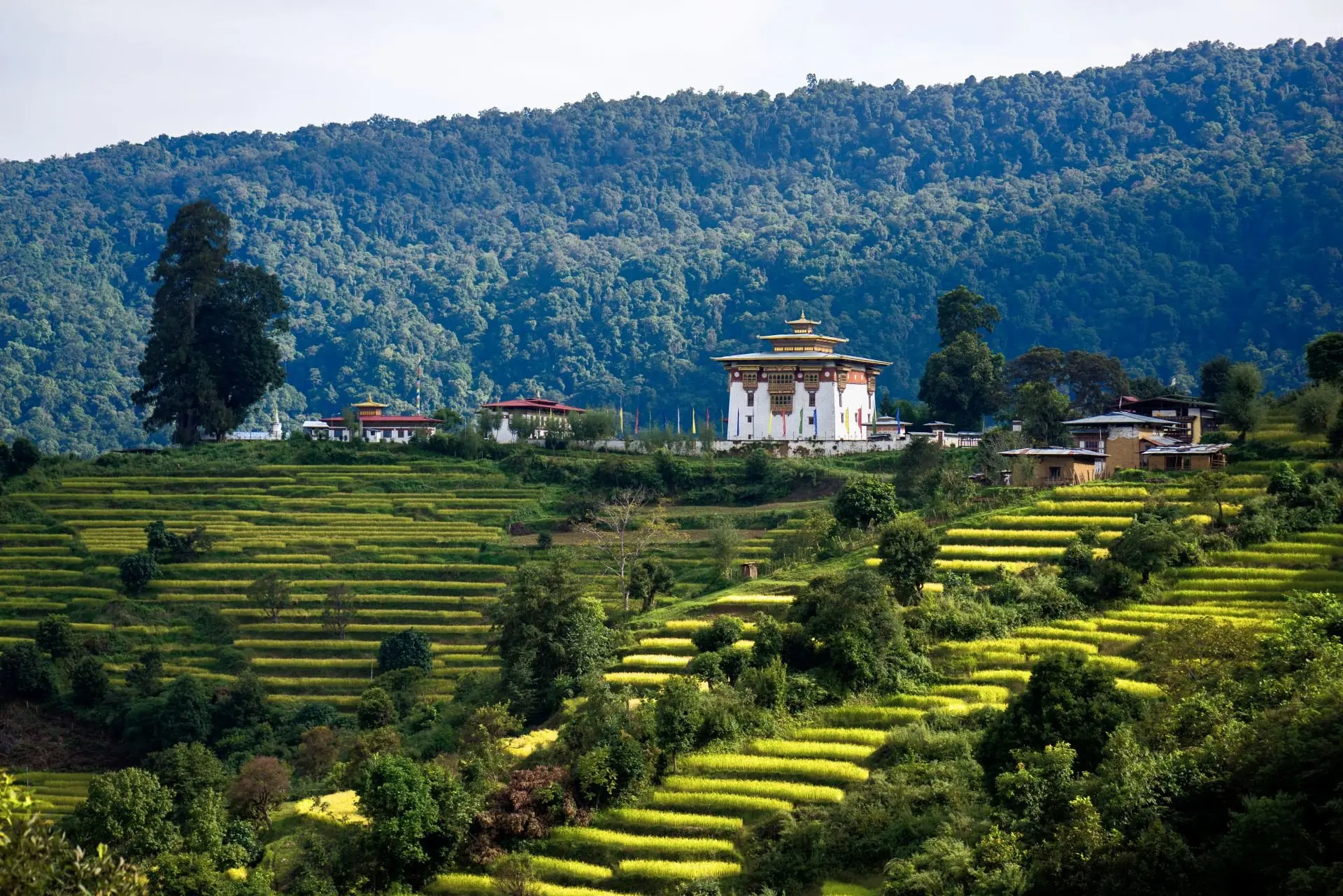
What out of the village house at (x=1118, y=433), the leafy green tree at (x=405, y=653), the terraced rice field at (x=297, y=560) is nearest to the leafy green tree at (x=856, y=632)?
the terraced rice field at (x=297, y=560)

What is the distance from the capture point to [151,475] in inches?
2726

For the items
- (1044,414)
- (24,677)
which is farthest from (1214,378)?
(24,677)

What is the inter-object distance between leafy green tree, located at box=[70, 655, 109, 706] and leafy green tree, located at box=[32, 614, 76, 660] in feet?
5.49

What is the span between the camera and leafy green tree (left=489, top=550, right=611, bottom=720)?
4069 cm

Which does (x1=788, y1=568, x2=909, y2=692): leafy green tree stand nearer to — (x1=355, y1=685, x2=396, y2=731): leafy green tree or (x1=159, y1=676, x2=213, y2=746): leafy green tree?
(x1=355, y1=685, x2=396, y2=731): leafy green tree

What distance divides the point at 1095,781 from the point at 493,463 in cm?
4436

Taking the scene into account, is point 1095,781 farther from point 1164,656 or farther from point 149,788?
point 149,788

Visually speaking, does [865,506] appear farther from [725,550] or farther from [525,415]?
[525,415]

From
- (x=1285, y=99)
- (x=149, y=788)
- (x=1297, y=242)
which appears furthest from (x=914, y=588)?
(x=1285, y=99)

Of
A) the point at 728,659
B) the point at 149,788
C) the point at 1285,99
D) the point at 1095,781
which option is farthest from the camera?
the point at 1285,99

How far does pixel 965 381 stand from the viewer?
72.6m

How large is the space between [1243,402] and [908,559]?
15.7 metres

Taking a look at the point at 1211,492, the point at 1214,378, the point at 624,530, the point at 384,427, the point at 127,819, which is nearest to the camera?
the point at 127,819

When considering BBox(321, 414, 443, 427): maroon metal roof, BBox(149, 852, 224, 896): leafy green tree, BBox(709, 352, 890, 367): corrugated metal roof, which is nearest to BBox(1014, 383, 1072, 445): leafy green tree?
BBox(709, 352, 890, 367): corrugated metal roof
